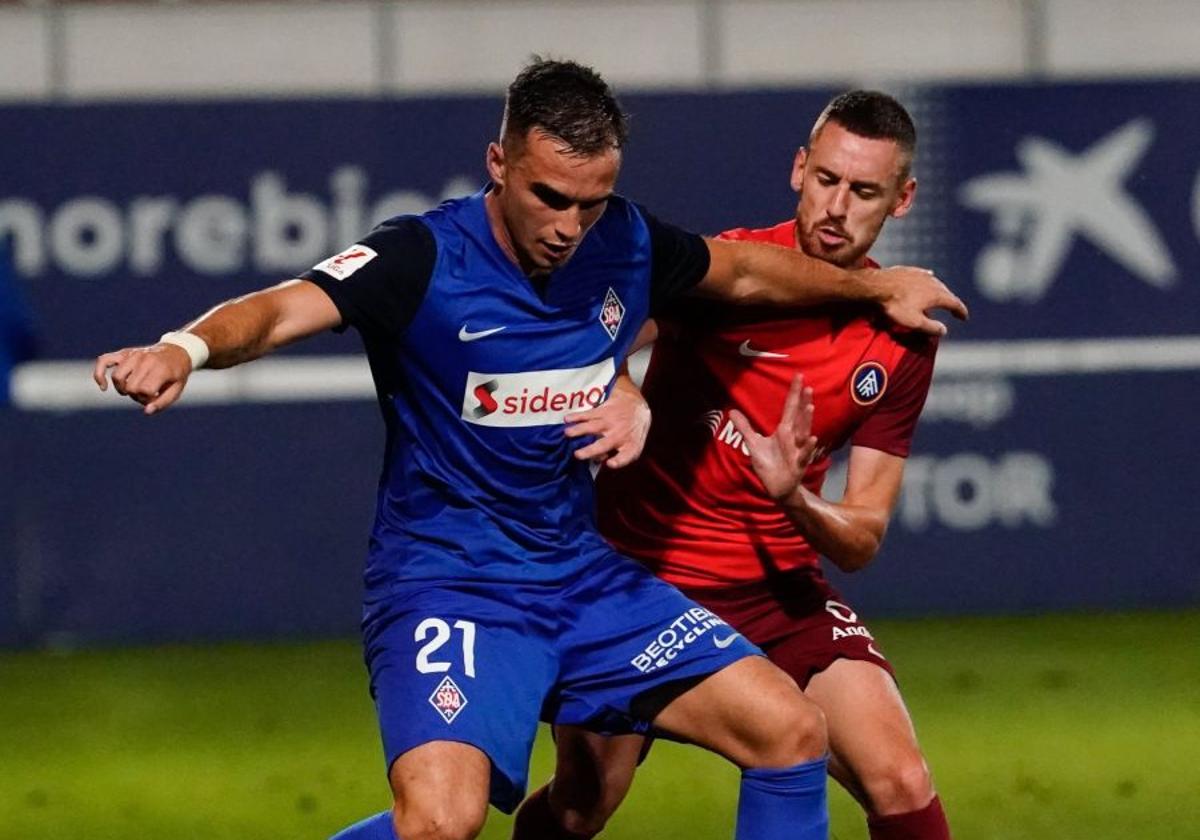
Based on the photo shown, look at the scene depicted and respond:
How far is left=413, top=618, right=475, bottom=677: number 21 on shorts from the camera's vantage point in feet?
17.8

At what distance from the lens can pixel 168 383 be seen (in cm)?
484

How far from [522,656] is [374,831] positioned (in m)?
0.54

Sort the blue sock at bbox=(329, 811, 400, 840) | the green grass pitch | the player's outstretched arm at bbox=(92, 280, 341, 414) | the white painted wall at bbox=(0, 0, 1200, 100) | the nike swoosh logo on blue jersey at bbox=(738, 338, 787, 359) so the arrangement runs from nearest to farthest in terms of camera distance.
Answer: the player's outstretched arm at bbox=(92, 280, 341, 414) → the blue sock at bbox=(329, 811, 400, 840) → the nike swoosh logo on blue jersey at bbox=(738, 338, 787, 359) → the green grass pitch → the white painted wall at bbox=(0, 0, 1200, 100)

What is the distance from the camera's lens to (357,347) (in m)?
11.8

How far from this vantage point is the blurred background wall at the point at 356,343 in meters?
11.8

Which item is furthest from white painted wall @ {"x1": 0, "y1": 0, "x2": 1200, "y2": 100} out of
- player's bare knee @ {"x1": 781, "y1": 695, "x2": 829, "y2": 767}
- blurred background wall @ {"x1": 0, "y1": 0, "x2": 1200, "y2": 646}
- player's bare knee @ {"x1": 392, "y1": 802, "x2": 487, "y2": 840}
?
player's bare knee @ {"x1": 392, "y1": 802, "x2": 487, "y2": 840}

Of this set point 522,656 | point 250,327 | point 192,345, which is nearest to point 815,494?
point 522,656

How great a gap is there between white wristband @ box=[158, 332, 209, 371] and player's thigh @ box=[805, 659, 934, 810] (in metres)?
1.95

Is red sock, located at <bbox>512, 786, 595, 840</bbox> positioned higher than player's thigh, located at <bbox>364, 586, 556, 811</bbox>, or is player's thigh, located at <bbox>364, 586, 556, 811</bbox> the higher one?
player's thigh, located at <bbox>364, 586, 556, 811</bbox>

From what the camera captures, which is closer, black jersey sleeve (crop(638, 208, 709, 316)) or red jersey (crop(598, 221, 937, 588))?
black jersey sleeve (crop(638, 208, 709, 316))

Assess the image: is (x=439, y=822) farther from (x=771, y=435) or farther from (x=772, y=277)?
(x=772, y=277)

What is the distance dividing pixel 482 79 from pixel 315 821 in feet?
20.5

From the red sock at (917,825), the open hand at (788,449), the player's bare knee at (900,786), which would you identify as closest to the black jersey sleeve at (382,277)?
the open hand at (788,449)

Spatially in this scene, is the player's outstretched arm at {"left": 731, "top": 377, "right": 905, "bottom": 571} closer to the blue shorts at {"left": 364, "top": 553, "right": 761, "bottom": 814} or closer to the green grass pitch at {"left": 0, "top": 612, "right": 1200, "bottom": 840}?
the blue shorts at {"left": 364, "top": 553, "right": 761, "bottom": 814}
